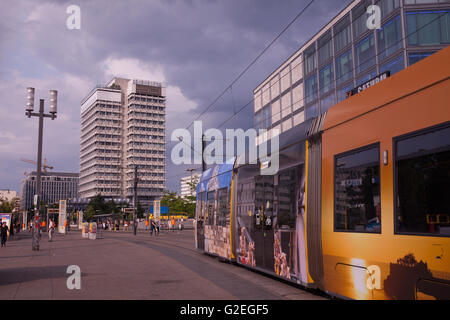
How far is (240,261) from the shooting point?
12875 millimetres

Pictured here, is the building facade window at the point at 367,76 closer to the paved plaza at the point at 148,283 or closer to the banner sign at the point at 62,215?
the paved plaza at the point at 148,283

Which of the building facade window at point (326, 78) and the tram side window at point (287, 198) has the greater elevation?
the building facade window at point (326, 78)

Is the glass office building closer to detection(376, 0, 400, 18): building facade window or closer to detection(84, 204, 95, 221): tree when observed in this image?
detection(376, 0, 400, 18): building facade window

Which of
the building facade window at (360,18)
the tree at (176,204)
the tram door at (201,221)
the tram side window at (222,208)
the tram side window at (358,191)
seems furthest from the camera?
the tree at (176,204)

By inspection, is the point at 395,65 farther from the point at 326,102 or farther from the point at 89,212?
the point at 89,212

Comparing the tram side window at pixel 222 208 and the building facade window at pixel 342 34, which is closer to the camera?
the tram side window at pixel 222 208

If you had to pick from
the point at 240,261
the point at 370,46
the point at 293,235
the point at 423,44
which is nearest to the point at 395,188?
the point at 293,235

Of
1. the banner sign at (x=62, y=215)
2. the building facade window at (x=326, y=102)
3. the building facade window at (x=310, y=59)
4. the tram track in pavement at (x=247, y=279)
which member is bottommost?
the tram track in pavement at (x=247, y=279)

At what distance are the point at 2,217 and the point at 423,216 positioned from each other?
39.4 m

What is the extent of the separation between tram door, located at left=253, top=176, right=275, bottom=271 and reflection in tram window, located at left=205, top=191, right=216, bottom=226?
14.9 ft

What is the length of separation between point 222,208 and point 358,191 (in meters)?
8.46

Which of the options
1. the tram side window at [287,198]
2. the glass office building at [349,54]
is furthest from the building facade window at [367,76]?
the tram side window at [287,198]

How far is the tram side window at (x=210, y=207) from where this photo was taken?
52.4 ft

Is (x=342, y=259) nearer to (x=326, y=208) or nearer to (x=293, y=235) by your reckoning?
(x=326, y=208)
